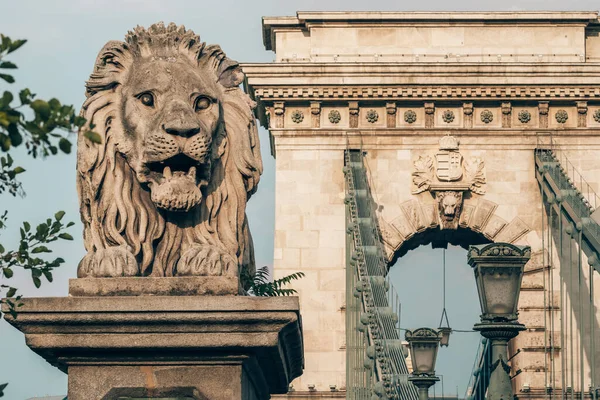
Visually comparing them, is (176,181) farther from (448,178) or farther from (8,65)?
(448,178)

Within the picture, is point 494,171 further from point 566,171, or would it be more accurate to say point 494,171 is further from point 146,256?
point 146,256

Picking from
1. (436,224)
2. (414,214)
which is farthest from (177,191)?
(414,214)

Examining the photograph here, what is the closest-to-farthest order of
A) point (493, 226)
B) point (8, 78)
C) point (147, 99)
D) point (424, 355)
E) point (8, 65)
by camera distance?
point (8, 65) < point (8, 78) < point (147, 99) < point (424, 355) < point (493, 226)

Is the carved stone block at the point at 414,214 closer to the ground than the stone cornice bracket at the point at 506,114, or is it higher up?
closer to the ground

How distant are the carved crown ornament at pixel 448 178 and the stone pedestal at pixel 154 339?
34.0 metres

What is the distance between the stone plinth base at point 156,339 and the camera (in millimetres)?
9062

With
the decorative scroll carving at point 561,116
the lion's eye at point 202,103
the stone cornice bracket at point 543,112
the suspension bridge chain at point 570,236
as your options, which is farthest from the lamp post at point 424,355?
the lion's eye at point 202,103

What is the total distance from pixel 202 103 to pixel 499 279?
3.63 meters

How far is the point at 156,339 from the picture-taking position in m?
9.12

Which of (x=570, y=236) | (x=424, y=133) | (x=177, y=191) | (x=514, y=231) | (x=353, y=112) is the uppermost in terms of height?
(x=353, y=112)

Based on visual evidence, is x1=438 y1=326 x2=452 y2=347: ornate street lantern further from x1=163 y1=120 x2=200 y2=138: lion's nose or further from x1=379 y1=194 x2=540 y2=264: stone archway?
x1=163 y1=120 x2=200 y2=138: lion's nose

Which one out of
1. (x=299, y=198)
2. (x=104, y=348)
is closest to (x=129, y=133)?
(x=104, y=348)

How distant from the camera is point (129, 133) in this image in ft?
32.0

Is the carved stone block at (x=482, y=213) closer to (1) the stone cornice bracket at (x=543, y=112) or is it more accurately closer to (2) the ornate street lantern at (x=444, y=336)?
(1) the stone cornice bracket at (x=543, y=112)
